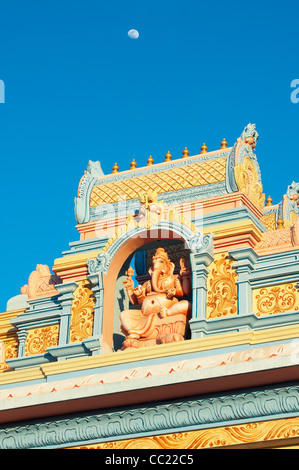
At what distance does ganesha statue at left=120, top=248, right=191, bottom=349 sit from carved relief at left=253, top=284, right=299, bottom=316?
972 millimetres

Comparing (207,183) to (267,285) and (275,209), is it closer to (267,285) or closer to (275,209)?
(267,285)

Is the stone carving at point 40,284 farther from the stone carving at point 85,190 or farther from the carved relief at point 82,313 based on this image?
the stone carving at point 85,190

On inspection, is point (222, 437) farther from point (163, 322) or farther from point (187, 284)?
point (187, 284)

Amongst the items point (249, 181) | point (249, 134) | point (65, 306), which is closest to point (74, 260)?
point (65, 306)

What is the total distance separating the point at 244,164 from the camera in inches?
601

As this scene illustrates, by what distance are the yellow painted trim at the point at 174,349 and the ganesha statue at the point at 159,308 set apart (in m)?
0.37

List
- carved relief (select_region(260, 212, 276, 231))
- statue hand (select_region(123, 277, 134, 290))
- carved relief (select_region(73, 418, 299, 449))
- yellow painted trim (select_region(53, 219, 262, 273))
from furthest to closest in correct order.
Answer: carved relief (select_region(260, 212, 276, 231)), statue hand (select_region(123, 277, 134, 290)), yellow painted trim (select_region(53, 219, 262, 273)), carved relief (select_region(73, 418, 299, 449))

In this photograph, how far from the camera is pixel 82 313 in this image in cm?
1491

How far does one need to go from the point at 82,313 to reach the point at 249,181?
3170mm

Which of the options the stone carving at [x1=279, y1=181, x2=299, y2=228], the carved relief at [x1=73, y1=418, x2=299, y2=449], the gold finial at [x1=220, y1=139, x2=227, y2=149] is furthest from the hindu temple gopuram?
the stone carving at [x1=279, y1=181, x2=299, y2=228]

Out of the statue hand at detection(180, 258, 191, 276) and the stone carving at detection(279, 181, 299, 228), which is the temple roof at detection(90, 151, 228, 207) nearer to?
the statue hand at detection(180, 258, 191, 276)

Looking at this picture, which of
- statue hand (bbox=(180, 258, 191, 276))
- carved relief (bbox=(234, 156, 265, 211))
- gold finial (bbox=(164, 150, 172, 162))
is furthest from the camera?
gold finial (bbox=(164, 150, 172, 162))

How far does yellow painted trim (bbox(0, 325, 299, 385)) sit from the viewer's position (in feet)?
42.3

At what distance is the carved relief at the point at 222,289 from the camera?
45.5 feet
